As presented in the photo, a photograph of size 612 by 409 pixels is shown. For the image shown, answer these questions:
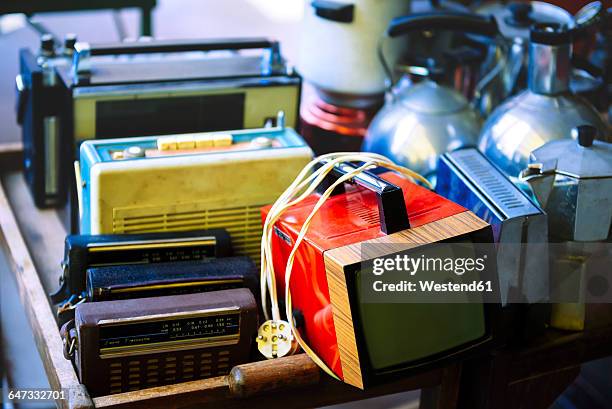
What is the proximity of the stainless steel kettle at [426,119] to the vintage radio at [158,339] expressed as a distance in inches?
17.9

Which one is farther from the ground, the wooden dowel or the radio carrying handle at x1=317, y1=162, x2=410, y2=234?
the radio carrying handle at x1=317, y1=162, x2=410, y2=234

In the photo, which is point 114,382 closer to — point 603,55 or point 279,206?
point 279,206

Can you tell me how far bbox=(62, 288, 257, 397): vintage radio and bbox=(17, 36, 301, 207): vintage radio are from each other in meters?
0.40

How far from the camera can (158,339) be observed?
38.1 inches

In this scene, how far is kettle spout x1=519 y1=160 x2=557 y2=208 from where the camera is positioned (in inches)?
43.1

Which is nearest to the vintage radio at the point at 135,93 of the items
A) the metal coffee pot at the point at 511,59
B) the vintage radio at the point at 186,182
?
the vintage radio at the point at 186,182

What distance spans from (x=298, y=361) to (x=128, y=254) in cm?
26

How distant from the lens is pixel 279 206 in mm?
1071

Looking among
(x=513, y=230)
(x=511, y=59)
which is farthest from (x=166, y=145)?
(x=511, y=59)

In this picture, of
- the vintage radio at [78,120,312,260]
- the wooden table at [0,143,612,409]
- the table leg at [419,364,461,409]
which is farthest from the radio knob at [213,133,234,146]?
the table leg at [419,364,461,409]

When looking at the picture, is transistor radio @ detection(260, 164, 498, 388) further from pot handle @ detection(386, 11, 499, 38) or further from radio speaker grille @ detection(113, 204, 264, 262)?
pot handle @ detection(386, 11, 499, 38)

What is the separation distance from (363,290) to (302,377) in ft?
0.47

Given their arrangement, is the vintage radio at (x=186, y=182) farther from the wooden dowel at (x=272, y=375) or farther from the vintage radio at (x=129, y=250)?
the wooden dowel at (x=272, y=375)

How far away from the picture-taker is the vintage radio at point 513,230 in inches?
41.6
